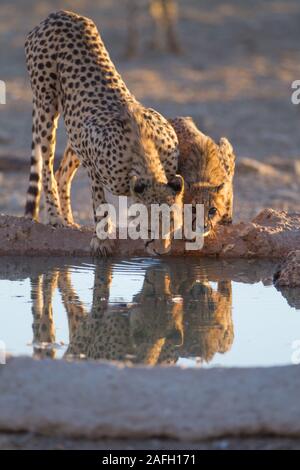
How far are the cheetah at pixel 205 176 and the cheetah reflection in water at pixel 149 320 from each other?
0.50 m

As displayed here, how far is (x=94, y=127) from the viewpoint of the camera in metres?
7.96

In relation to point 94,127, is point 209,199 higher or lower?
lower

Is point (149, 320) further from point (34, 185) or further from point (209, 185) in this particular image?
point (34, 185)

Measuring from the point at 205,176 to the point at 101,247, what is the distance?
834mm

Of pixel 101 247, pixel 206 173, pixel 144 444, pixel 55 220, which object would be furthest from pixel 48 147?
pixel 144 444

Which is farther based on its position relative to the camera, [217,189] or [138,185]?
[217,189]

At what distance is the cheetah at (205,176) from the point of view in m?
7.78

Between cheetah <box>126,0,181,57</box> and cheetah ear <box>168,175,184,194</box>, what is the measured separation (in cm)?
1098

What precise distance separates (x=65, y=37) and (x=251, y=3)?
1526cm

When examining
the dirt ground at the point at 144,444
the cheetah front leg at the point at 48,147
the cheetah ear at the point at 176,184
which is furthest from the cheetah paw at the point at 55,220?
the dirt ground at the point at 144,444

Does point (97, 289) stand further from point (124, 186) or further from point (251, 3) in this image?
point (251, 3)
